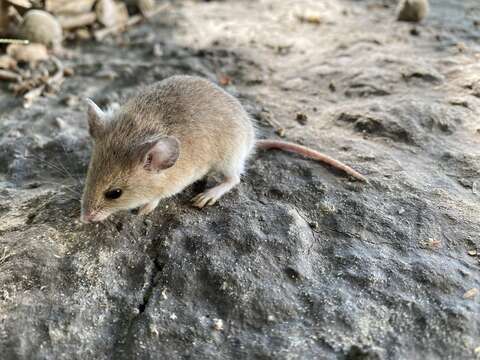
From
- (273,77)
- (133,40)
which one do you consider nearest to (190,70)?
(273,77)

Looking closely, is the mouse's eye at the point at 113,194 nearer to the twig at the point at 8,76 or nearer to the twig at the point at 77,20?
the twig at the point at 8,76

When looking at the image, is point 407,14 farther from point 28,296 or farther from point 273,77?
point 28,296

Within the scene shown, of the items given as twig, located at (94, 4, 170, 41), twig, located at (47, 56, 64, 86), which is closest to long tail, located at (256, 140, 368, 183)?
twig, located at (47, 56, 64, 86)

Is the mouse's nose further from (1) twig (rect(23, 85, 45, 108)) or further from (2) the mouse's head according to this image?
(1) twig (rect(23, 85, 45, 108))

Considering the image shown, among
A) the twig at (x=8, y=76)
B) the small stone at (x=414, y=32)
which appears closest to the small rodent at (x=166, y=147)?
the twig at (x=8, y=76)

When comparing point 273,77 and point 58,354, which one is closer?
point 58,354

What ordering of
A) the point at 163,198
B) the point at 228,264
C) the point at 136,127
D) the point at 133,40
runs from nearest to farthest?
the point at 228,264, the point at 136,127, the point at 163,198, the point at 133,40
